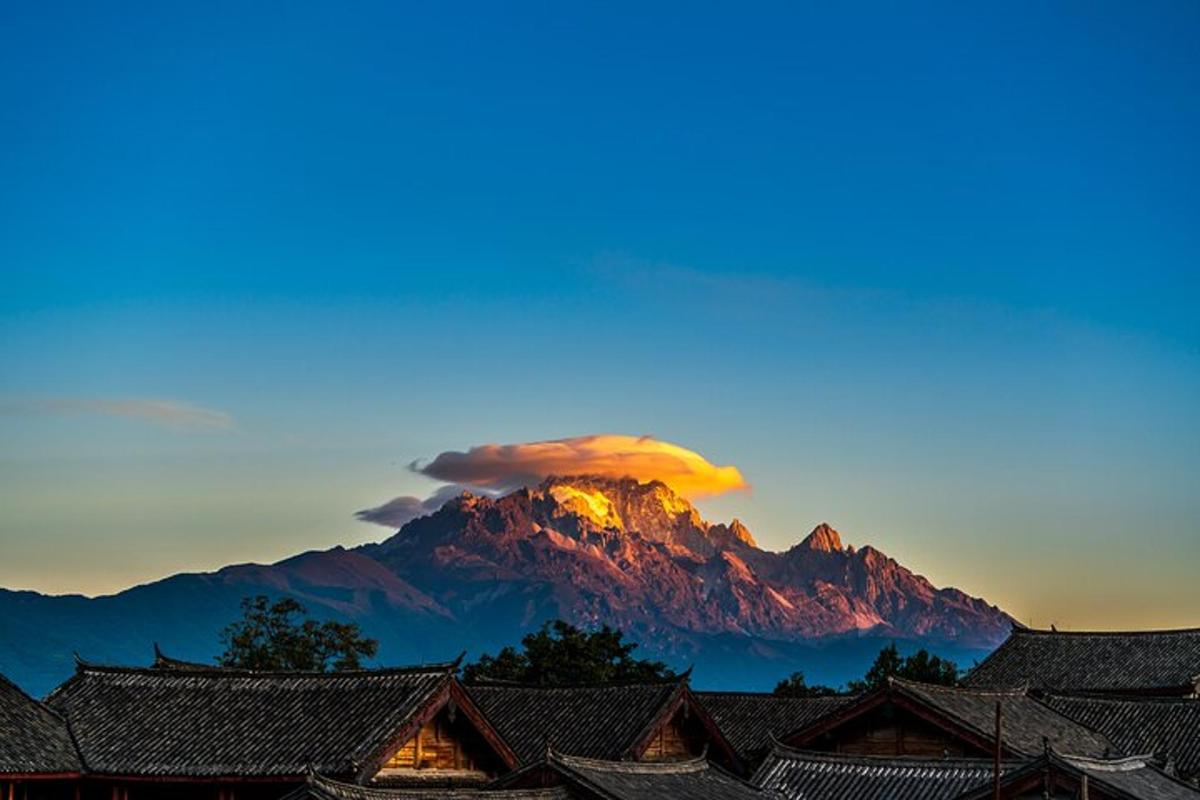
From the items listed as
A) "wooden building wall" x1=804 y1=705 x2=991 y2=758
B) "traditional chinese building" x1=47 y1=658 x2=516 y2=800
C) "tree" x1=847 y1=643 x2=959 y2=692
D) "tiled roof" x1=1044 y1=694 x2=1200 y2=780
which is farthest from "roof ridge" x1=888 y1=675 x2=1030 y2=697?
"tree" x1=847 y1=643 x2=959 y2=692

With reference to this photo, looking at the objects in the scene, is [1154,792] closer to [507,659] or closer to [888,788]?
[888,788]

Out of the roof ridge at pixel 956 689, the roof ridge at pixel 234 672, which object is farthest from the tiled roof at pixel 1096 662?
→ the roof ridge at pixel 234 672

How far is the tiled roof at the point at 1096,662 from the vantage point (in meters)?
77.8

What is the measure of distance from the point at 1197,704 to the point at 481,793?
29.6 m

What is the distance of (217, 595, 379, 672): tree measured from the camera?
104 m

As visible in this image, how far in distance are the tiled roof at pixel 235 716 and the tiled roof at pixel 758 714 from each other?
56.0 feet

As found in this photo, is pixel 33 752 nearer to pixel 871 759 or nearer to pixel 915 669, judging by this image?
pixel 871 759

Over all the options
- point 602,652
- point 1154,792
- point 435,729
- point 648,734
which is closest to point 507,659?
point 602,652

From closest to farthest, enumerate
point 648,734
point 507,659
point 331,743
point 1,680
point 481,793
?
point 481,793 → point 331,743 → point 1,680 → point 648,734 → point 507,659

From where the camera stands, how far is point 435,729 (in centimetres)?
4850

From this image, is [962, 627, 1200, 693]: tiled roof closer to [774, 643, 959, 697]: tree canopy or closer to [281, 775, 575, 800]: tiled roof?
[774, 643, 959, 697]: tree canopy

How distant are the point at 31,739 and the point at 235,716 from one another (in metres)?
5.28

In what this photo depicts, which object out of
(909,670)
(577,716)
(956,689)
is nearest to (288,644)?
(909,670)

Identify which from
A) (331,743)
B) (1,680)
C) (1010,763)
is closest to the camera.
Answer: (1010,763)
